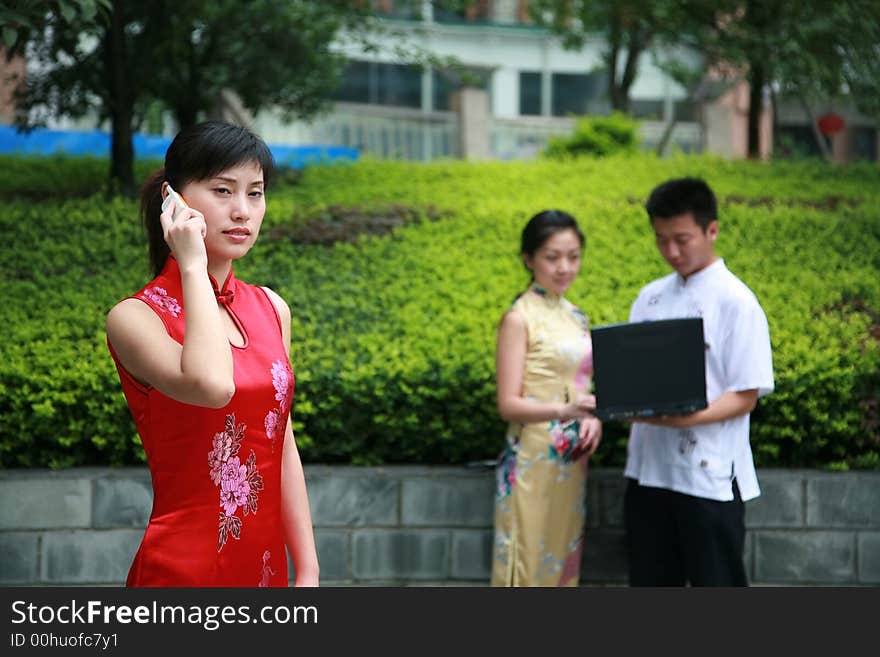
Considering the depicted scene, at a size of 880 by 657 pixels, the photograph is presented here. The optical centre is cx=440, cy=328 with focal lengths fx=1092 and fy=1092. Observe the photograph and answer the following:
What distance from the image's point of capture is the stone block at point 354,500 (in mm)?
4730

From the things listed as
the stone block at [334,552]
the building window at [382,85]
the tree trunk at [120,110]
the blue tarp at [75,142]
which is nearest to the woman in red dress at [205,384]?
the stone block at [334,552]

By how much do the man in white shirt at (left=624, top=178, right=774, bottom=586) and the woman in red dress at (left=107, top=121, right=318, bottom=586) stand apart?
1.76m

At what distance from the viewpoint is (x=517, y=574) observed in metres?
4.35

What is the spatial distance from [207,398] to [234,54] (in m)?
7.38

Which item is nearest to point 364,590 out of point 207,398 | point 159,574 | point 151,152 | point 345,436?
point 159,574

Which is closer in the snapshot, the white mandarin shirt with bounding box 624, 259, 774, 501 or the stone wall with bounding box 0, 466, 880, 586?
the white mandarin shirt with bounding box 624, 259, 774, 501

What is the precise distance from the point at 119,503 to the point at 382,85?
21.4m

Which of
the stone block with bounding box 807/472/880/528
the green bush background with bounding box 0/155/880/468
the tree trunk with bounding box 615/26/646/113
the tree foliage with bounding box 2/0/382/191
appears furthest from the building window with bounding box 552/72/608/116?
the stone block with bounding box 807/472/880/528

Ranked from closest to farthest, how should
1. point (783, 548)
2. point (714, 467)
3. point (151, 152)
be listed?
point (714, 467) < point (783, 548) < point (151, 152)

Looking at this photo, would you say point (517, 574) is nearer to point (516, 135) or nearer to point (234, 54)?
point (234, 54)

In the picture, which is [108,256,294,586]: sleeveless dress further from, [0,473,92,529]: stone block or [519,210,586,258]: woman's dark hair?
[0,473,92,529]: stone block

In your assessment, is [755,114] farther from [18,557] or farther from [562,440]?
[18,557]

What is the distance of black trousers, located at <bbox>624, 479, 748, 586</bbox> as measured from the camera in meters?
3.89

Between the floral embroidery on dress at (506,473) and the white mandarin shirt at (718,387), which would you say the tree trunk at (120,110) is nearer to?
the floral embroidery on dress at (506,473)
